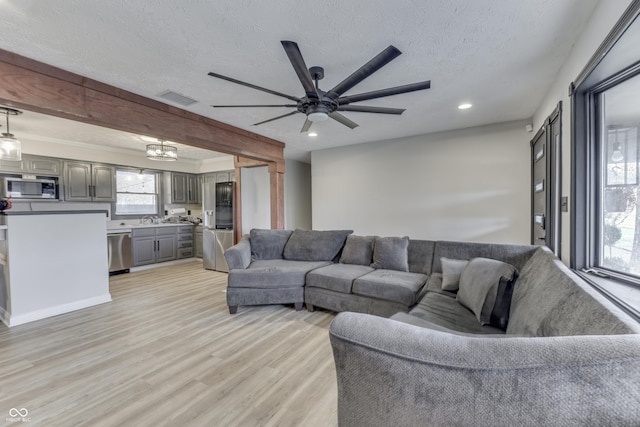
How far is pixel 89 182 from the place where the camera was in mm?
4879

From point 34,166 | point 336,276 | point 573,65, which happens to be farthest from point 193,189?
point 573,65

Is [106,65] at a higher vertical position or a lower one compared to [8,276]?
higher

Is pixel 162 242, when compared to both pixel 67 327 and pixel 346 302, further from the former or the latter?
pixel 346 302

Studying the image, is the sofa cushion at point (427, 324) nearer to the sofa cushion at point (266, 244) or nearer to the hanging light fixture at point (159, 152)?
the sofa cushion at point (266, 244)

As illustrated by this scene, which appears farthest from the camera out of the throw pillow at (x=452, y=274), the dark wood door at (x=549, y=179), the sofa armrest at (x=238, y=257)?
the sofa armrest at (x=238, y=257)

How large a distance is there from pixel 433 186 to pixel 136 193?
5.90 metres

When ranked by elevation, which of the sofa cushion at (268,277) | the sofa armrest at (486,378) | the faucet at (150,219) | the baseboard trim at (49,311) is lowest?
the baseboard trim at (49,311)

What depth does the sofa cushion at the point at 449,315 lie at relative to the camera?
5.89 feet

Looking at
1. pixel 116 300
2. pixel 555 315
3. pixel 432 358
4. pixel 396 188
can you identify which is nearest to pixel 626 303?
pixel 555 315

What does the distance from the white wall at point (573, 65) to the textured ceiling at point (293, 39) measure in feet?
0.25

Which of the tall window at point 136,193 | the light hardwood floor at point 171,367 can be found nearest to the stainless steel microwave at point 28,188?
the tall window at point 136,193

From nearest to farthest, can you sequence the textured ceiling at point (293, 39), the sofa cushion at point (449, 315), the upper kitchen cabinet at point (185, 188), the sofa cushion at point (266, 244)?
1. the textured ceiling at point (293, 39)
2. the sofa cushion at point (449, 315)
3. the sofa cushion at point (266, 244)
4. the upper kitchen cabinet at point (185, 188)

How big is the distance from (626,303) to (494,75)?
2.04 metres

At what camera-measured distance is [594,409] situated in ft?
2.17
